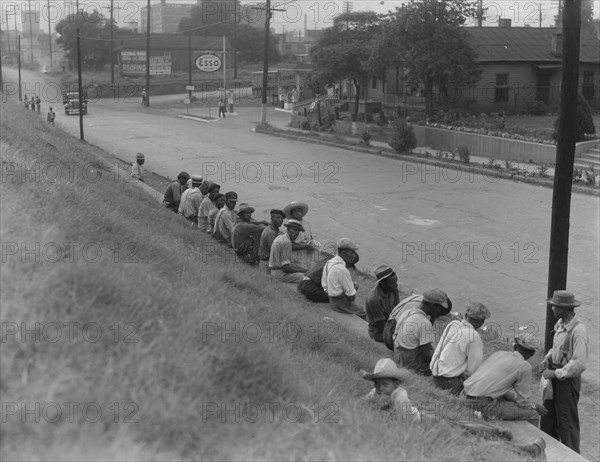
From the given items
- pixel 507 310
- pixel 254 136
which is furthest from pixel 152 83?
pixel 507 310

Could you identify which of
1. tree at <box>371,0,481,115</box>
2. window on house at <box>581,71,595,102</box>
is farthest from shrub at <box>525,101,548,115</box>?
tree at <box>371,0,481,115</box>

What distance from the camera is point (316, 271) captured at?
1062 cm

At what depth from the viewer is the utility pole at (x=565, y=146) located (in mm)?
10102

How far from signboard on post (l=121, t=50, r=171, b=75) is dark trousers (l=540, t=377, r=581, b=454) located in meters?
76.9

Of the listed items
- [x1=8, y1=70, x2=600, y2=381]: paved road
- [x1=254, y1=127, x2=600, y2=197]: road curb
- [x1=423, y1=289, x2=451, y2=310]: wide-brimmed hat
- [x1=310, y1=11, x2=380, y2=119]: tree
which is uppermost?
[x1=310, y1=11, x2=380, y2=119]: tree

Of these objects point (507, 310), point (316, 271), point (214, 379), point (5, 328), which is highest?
point (5, 328)

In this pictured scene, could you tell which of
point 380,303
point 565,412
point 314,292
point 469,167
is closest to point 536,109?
point 469,167

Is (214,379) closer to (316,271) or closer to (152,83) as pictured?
(316,271)

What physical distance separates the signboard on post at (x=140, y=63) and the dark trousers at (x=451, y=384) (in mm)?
→ 76847

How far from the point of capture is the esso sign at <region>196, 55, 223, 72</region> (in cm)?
7325

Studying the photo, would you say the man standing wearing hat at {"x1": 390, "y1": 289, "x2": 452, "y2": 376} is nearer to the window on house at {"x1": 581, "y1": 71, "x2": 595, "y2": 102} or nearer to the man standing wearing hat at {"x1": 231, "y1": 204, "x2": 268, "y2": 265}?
the man standing wearing hat at {"x1": 231, "y1": 204, "x2": 268, "y2": 265}

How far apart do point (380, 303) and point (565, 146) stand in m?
3.25

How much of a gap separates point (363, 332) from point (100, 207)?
11.1ft

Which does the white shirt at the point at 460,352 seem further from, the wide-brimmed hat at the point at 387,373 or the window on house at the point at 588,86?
the window on house at the point at 588,86
